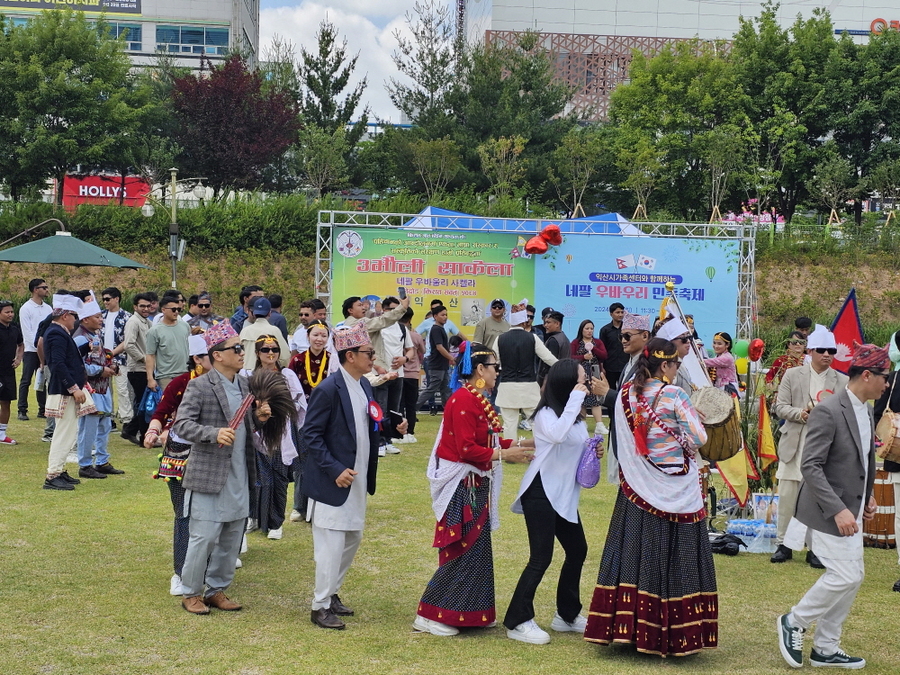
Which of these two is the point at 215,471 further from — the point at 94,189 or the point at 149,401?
the point at 94,189

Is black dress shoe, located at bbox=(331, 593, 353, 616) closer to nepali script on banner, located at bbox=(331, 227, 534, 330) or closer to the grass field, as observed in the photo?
the grass field

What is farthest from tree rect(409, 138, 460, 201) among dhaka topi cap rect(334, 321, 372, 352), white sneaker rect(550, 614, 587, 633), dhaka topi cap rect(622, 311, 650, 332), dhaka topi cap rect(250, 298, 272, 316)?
white sneaker rect(550, 614, 587, 633)

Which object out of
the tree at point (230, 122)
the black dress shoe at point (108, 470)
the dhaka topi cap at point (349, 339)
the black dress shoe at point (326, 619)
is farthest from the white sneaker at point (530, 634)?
the tree at point (230, 122)

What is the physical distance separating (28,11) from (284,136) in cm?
2721

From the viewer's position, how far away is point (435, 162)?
3544 centimetres

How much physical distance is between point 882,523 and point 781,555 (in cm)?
125

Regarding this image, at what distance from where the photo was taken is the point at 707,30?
203 ft

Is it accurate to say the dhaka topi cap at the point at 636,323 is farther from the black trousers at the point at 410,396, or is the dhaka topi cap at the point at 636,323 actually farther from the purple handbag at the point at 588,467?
the black trousers at the point at 410,396

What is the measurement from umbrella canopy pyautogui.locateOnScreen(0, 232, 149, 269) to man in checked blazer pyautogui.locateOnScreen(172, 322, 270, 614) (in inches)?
378

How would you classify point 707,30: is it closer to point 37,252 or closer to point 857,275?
point 857,275

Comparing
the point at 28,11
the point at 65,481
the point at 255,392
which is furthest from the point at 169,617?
the point at 28,11

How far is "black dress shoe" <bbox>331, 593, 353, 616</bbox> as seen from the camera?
5.95 m

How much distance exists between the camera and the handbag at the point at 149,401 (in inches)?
421

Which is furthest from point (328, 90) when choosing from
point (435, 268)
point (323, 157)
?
point (435, 268)
